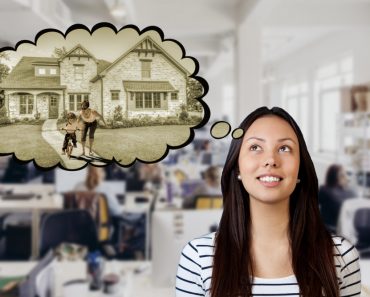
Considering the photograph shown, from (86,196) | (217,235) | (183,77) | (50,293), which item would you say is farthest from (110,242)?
(183,77)

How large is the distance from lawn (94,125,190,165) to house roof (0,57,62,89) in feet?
0.21

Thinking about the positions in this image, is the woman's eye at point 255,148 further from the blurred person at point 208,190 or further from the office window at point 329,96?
the office window at point 329,96

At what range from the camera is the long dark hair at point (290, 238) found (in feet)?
1.60

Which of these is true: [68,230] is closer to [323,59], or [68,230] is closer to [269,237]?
[269,237]

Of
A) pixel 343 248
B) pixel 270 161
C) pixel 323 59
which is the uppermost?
pixel 323 59

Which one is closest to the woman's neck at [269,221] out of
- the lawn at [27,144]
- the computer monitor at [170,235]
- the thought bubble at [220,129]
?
the thought bubble at [220,129]

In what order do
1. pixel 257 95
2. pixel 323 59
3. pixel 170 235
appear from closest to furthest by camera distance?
pixel 170 235, pixel 257 95, pixel 323 59

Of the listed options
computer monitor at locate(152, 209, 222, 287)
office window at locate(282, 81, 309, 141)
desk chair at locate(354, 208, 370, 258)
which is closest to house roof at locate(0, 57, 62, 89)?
computer monitor at locate(152, 209, 222, 287)

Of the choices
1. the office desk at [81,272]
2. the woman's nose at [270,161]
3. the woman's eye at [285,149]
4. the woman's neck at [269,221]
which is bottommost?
the office desk at [81,272]

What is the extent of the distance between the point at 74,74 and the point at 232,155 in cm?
19

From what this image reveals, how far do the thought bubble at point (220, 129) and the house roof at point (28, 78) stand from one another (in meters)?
0.15

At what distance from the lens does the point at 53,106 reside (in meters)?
0.42

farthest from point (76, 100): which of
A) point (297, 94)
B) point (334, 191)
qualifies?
point (297, 94)

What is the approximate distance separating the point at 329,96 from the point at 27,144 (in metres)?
4.86
